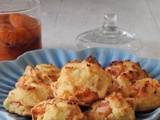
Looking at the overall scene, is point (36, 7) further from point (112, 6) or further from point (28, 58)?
point (112, 6)

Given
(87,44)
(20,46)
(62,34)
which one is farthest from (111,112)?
(62,34)

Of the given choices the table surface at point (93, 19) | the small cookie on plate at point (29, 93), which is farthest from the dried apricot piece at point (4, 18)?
the small cookie on plate at point (29, 93)

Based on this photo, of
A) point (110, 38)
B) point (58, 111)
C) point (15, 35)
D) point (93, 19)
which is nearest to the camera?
point (58, 111)

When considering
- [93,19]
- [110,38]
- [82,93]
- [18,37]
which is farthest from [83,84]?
[93,19]

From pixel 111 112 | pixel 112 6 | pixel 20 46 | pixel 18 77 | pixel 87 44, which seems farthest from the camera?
pixel 112 6

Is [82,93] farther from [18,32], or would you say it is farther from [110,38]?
[110,38]

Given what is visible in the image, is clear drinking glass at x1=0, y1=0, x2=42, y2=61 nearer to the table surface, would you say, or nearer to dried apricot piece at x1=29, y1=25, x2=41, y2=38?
dried apricot piece at x1=29, y1=25, x2=41, y2=38

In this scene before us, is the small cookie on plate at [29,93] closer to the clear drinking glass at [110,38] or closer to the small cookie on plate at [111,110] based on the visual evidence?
the small cookie on plate at [111,110]
